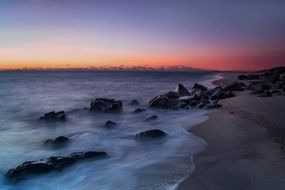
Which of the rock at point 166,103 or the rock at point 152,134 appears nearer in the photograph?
the rock at point 152,134

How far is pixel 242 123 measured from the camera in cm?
1458

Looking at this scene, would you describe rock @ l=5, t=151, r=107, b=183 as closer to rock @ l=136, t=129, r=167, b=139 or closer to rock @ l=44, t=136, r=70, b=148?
rock @ l=44, t=136, r=70, b=148

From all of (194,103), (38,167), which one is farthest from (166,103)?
(38,167)

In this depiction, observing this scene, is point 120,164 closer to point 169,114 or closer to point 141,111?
point 169,114

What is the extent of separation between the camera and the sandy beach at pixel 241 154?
782cm

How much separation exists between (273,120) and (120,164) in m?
6.63

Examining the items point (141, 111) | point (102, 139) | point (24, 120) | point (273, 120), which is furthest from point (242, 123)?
point (24, 120)

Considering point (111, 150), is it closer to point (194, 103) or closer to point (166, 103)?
point (194, 103)

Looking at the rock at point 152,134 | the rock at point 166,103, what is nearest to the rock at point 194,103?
the rock at point 166,103

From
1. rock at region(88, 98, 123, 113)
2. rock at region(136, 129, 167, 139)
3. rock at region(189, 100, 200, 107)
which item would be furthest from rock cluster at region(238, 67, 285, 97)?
rock at region(136, 129, 167, 139)

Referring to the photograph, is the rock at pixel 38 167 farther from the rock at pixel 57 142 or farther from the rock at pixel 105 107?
the rock at pixel 105 107

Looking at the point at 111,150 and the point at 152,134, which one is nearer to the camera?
the point at 111,150

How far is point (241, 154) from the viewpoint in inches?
394

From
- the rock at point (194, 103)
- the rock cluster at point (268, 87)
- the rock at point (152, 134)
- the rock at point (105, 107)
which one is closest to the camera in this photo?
the rock at point (152, 134)
